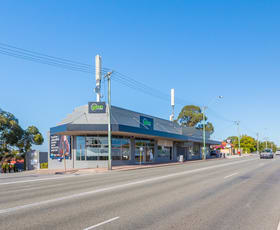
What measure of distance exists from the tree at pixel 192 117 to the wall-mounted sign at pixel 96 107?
192ft

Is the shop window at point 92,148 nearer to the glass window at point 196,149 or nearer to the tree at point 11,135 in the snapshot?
the tree at point 11,135

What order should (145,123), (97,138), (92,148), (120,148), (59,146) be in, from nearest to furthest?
(92,148), (97,138), (120,148), (59,146), (145,123)

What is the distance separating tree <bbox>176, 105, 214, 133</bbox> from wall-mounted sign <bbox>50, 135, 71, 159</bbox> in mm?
56929

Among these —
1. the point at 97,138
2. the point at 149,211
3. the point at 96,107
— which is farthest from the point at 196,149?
the point at 149,211

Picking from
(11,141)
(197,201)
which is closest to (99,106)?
(11,141)

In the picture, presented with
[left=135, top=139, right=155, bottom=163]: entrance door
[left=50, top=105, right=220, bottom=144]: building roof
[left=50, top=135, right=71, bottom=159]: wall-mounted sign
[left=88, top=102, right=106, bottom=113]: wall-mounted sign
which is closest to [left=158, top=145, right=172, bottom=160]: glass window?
[left=135, top=139, right=155, bottom=163]: entrance door

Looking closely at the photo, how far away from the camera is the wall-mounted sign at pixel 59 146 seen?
32344 millimetres

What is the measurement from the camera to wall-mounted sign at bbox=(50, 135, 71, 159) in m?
32.3

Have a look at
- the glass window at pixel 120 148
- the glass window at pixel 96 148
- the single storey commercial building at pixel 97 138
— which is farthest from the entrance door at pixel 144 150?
the glass window at pixel 96 148

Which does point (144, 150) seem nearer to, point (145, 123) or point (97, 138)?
point (145, 123)

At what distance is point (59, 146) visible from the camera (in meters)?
34.7

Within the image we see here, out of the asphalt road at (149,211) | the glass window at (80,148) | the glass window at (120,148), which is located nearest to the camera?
the asphalt road at (149,211)

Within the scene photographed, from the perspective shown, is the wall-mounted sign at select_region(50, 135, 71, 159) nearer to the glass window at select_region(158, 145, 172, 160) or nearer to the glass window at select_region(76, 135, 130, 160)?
the glass window at select_region(76, 135, 130, 160)

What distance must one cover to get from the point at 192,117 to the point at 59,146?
5815 cm
